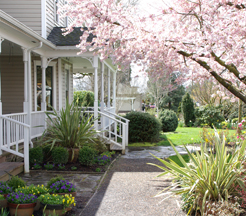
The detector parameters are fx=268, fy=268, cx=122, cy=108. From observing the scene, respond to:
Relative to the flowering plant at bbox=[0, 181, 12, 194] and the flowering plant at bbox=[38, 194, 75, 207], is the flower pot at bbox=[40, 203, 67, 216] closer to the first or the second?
the flowering plant at bbox=[38, 194, 75, 207]

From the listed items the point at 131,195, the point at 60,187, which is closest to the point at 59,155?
the point at 60,187

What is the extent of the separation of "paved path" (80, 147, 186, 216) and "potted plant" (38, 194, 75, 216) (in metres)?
0.35

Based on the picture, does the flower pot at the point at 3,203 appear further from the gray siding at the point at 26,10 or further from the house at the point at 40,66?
the gray siding at the point at 26,10

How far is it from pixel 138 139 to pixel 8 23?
6602 mm

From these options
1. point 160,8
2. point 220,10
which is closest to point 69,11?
point 160,8

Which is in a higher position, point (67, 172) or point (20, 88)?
point (20, 88)

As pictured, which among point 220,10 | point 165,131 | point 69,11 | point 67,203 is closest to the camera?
point 67,203

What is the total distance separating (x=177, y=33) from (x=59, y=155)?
393 centimetres

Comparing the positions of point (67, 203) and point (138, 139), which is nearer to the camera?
point (67, 203)

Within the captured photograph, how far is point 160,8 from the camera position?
5414mm

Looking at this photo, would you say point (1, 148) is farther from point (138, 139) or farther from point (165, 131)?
point (165, 131)

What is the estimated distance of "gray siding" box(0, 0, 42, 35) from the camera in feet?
30.3

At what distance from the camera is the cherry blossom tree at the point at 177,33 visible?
4945mm

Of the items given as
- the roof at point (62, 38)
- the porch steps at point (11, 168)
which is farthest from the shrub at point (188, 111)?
the porch steps at point (11, 168)
